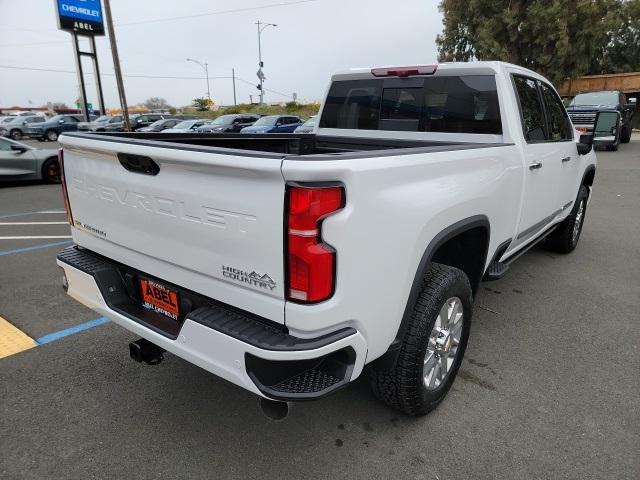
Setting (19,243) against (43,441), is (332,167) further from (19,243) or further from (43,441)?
(19,243)

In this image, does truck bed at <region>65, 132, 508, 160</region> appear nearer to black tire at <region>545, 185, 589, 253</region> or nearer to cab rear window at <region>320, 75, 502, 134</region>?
cab rear window at <region>320, 75, 502, 134</region>

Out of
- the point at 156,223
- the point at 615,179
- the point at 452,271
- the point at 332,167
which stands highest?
the point at 332,167

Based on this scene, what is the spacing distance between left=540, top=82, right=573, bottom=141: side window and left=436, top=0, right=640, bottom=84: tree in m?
29.0

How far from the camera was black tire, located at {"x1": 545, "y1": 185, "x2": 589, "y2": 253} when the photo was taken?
5203mm

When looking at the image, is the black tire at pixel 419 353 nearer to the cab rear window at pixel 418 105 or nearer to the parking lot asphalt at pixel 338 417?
the parking lot asphalt at pixel 338 417

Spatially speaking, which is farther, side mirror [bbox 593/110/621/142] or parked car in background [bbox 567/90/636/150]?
side mirror [bbox 593/110/621/142]

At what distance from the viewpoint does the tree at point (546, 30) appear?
2938 cm

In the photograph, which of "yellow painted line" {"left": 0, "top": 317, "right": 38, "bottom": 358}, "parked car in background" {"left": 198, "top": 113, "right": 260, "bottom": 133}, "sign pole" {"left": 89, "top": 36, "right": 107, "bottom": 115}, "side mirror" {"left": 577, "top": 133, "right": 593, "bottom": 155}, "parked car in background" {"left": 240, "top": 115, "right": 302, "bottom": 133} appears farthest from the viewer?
"sign pole" {"left": 89, "top": 36, "right": 107, "bottom": 115}

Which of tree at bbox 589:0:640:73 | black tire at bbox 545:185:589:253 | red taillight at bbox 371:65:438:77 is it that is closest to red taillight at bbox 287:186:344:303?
red taillight at bbox 371:65:438:77

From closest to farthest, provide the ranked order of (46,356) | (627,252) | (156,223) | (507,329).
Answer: (156,223), (46,356), (507,329), (627,252)

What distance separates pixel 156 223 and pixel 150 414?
116 centimetres

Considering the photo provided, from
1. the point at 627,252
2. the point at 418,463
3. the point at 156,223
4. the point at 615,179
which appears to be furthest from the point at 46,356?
the point at 615,179

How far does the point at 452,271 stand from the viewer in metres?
2.48

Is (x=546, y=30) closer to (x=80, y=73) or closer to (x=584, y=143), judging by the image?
(x=80, y=73)
